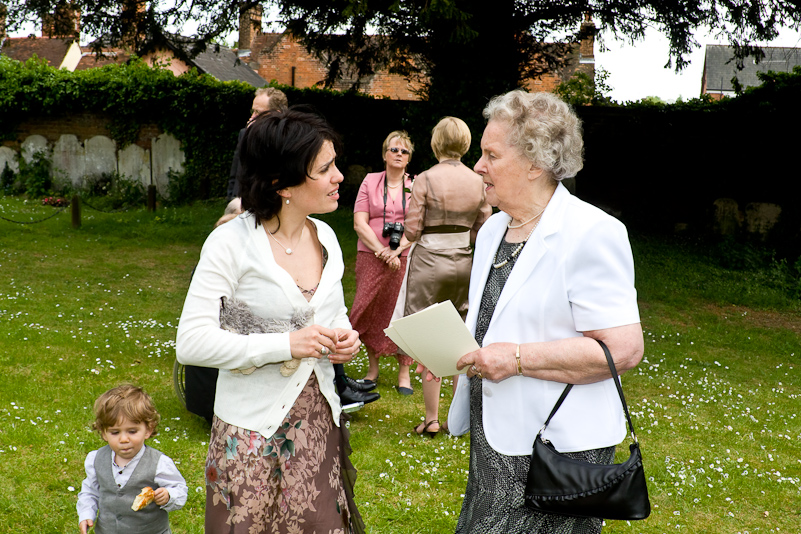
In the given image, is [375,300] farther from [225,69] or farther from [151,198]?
[225,69]

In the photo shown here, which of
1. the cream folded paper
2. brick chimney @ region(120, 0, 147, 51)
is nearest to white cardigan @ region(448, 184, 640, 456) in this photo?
the cream folded paper

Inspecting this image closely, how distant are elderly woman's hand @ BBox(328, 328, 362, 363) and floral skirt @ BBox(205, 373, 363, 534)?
0.20 m

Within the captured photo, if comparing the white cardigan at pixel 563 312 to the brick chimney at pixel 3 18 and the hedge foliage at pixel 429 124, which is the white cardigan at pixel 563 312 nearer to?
the hedge foliage at pixel 429 124

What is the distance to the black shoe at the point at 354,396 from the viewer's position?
5.46 m

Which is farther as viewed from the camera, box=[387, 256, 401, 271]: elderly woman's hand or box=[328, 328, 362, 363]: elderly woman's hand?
box=[387, 256, 401, 271]: elderly woman's hand

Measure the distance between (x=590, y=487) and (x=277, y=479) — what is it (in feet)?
3.77

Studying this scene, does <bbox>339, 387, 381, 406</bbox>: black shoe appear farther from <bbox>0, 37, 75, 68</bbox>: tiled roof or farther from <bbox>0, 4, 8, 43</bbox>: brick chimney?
<bbox>0, 37, 75, 68</bbox>: tiled roof

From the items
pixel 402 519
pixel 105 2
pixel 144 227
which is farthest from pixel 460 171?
pixel 144 227

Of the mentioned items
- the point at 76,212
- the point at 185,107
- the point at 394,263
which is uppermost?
the point at 185,107

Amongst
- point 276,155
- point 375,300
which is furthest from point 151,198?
point 276,155

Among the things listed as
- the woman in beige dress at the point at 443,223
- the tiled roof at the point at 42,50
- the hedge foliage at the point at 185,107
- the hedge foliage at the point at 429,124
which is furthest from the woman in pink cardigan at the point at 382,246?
the tiled roof at the point at 42,50

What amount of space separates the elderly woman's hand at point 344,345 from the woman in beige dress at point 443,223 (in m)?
2.86

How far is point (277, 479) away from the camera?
2.60 meters

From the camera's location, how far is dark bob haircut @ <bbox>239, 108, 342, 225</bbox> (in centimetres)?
266
